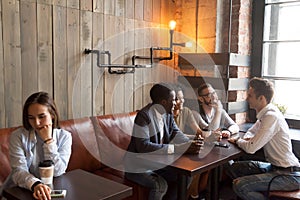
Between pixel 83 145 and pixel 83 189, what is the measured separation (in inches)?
40.0

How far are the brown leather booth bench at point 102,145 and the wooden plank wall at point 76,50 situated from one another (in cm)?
21

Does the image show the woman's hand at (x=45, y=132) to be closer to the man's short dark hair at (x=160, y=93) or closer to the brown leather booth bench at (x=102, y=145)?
the brown leather booth bench at (x=102, y=145)

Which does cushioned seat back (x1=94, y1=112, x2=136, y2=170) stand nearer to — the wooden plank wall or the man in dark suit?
the wooden plank wall

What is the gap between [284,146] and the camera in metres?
2.45

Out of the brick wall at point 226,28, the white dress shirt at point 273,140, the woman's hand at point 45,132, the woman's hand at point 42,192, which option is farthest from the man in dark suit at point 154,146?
the brick wall at point 226,28

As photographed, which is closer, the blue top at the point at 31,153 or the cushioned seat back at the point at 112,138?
the blue top at the point at 31,153

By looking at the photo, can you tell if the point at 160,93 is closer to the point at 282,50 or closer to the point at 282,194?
the point at 282,194

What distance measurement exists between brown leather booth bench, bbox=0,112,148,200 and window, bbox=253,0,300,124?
5.44 ft

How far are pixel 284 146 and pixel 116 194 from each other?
1474 millimetres

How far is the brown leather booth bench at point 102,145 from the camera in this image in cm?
255

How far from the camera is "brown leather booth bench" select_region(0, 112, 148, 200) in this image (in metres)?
2.55

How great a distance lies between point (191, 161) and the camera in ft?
7.02

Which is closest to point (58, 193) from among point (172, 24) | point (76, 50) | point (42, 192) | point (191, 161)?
point (42, 192)

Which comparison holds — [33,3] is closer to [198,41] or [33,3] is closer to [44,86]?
[44,86]
